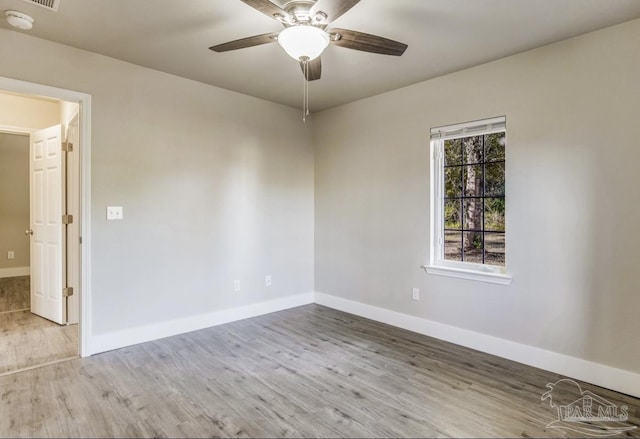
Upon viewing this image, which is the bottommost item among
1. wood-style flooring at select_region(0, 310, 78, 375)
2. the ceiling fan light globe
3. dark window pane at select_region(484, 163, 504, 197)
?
wood-style flooring at select_region(0, 310, 78, 375)

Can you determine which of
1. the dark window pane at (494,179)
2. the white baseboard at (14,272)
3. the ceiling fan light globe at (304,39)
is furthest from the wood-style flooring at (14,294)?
the dark window pane at (494,179)

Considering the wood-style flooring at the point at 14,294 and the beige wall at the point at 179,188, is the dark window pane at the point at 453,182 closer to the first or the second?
the beige wall at the point at 179,188

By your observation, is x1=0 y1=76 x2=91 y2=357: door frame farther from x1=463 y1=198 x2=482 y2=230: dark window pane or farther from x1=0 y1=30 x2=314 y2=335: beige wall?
x1=463 y1=198 x2=482 y2=230: dark window pane

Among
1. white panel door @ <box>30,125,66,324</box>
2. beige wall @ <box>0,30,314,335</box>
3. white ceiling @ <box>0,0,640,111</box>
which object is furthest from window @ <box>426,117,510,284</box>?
white panel door @ <box>30,125,66,324</box>

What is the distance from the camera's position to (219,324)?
12.2 feet

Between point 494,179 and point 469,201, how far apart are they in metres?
0.29

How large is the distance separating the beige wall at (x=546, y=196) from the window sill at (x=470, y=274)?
53mm

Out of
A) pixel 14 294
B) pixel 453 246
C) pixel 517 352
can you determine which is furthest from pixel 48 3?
pixel 14 294

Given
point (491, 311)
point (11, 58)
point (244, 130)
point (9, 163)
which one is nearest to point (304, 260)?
point (244, 130)

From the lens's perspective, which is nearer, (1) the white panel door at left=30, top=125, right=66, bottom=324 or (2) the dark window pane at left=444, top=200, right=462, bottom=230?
(2) the dark window pane at left=444, top=200, right=462, bottom=230

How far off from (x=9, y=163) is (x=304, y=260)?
232 inches

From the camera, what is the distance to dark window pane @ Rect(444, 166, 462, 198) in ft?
11.0

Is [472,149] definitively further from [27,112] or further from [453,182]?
[27,112]

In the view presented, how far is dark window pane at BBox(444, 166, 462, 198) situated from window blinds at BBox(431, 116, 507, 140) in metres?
0.31
